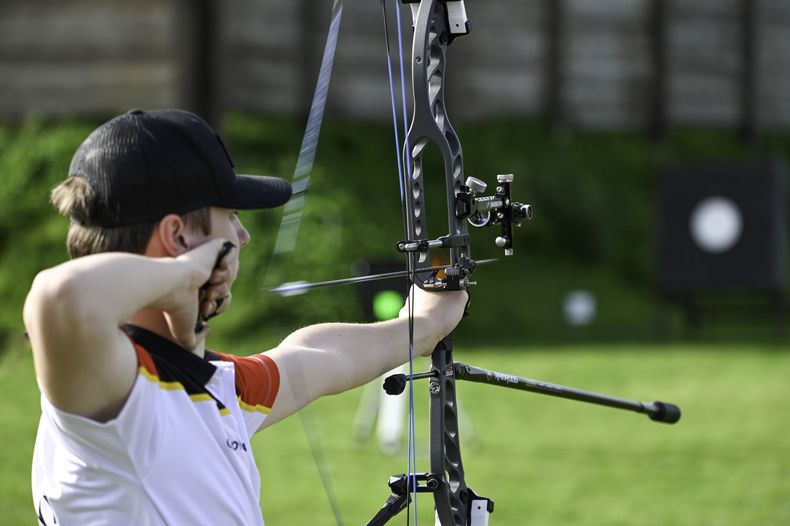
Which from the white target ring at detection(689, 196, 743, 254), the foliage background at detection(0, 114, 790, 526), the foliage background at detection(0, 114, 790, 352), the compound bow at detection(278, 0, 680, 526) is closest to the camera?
the compound bow at detection(278, 0, 680, 526)

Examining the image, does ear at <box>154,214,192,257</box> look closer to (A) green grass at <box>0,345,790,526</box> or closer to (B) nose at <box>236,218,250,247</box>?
(B) nose at <box>236,218,250,247</box>

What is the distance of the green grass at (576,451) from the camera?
4.50m

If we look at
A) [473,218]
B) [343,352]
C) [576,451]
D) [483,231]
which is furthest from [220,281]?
[483,231]

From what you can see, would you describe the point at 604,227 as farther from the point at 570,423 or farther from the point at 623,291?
the point at 570,423

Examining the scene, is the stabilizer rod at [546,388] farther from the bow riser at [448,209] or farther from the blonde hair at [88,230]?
the blonde hair at [88,230]

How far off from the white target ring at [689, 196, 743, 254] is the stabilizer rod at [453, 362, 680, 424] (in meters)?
8.45

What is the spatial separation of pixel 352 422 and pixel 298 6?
436 centimetres

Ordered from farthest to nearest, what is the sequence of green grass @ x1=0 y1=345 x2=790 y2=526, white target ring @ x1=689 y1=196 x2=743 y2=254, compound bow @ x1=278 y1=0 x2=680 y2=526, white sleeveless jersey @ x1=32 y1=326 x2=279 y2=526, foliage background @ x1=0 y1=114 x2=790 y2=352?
white target ring @ x1=689 y1=196 x2=743 y2=254
foliage background @ x1=0 y1=114 x2=790 y2=352
green grass @ x1=0 y1=345 x2=790 y2=526
compound bow @ x1=278 y1=0 x2=680 y2=526
white sleeveless jersey @ x1=32 y1=326 x2=279 y2=526

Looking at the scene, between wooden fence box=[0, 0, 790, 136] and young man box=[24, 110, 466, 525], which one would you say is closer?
young man box=[24, 110, 466, 525]

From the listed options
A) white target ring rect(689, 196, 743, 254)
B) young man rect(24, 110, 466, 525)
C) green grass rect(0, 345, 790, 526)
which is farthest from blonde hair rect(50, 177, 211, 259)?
white target ring rect(689, 196, 743, 254)

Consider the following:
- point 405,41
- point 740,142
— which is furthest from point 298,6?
point 740,142

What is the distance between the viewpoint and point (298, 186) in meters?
1.72

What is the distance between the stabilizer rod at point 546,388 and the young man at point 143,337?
0.52 m

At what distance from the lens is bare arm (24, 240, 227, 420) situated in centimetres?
117
